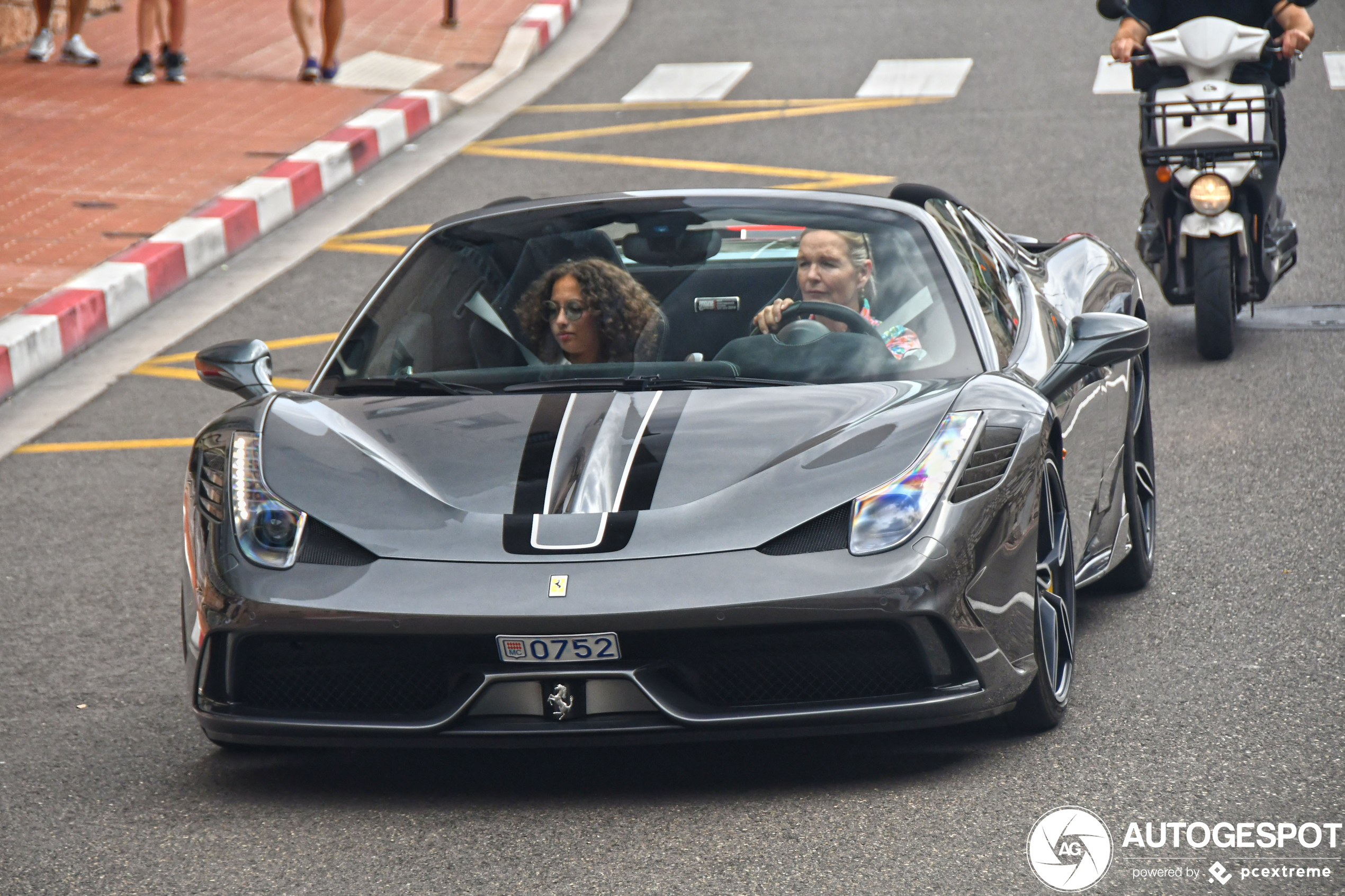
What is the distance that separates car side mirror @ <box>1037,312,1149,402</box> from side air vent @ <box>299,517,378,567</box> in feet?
5.46

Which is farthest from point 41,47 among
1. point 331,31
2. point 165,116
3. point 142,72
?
point 331,31

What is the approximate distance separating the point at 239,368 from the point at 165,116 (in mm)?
9283

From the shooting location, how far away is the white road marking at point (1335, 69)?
44.5 feet

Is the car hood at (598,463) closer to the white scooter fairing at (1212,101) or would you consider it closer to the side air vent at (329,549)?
the side air vent at (329,549)

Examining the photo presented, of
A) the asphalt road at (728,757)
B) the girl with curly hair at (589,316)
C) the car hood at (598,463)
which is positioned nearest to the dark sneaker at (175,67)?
the asphalt road at (728,757)

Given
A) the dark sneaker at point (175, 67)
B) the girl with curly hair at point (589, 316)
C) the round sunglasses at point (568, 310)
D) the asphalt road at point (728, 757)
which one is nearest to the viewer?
the asphalt road at point (728, 757)

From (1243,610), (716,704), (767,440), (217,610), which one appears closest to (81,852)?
(217,610)

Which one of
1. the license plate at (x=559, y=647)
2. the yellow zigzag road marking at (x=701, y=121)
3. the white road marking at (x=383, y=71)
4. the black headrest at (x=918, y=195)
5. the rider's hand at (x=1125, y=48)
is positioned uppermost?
the rider's hand at (x=1125, y=48)

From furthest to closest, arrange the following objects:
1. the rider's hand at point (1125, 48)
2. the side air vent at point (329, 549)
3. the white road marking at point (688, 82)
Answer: the white road marking at point (688, 82) → the rider's hand at point (1125, 48) → the side air vent at point (329, 549)

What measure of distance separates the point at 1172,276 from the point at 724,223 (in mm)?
3452

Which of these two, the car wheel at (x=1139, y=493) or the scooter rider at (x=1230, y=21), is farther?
the scooter rider at (x=1230, y=21)

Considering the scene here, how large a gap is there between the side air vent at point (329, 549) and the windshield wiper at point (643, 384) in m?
0.74

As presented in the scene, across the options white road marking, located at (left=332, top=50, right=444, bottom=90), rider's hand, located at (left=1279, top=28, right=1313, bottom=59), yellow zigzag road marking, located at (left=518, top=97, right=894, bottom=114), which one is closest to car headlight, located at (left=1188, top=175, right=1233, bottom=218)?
rider's hand, located at (left=1279, top=28, right=1313, bottom=59)

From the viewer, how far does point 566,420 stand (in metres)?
4.12
